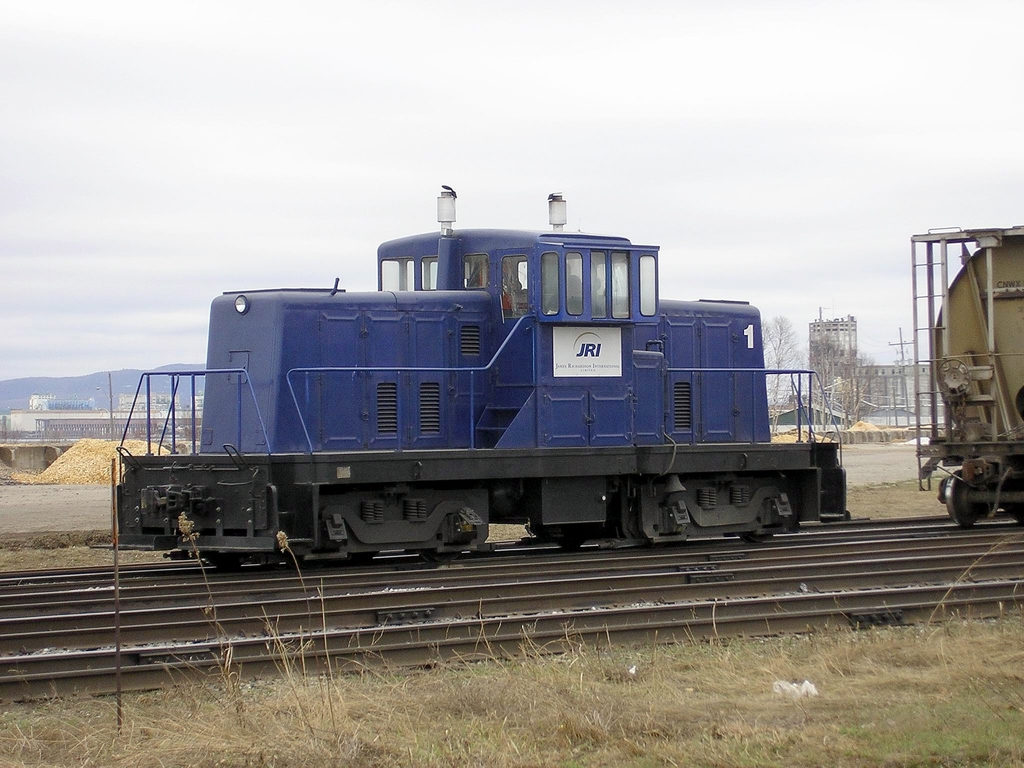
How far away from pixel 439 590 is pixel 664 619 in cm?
185

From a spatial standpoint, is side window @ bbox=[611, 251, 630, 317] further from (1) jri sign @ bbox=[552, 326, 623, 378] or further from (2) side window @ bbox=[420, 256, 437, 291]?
(2) side window @ bbox=[420, 256, 437, 291]

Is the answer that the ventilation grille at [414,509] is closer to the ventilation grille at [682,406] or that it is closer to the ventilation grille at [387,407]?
the ventilation grille at [387,407]

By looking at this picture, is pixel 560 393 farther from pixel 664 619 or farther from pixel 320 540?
pixel 664 619

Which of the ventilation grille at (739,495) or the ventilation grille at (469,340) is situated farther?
the ventilation grille at (739,495)

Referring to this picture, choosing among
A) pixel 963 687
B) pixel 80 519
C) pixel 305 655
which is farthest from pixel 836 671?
pixel 80 519

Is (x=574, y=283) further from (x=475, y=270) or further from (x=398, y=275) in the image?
(x=398, y=275)

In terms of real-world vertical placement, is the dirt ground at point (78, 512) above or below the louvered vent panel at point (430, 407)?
below

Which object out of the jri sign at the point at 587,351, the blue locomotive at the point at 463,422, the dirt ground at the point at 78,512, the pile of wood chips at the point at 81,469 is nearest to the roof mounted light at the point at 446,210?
the blue locomotive at the point at 463,422

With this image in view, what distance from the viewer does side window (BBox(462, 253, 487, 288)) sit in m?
13.5

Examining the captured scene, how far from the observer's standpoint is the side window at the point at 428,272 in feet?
45.4

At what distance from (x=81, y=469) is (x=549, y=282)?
25.0 m

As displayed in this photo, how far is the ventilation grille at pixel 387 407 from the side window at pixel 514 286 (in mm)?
1555

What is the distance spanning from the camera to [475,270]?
13.6 m

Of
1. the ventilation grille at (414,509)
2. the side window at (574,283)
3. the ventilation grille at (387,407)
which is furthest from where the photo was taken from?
the side window at (574,283)
